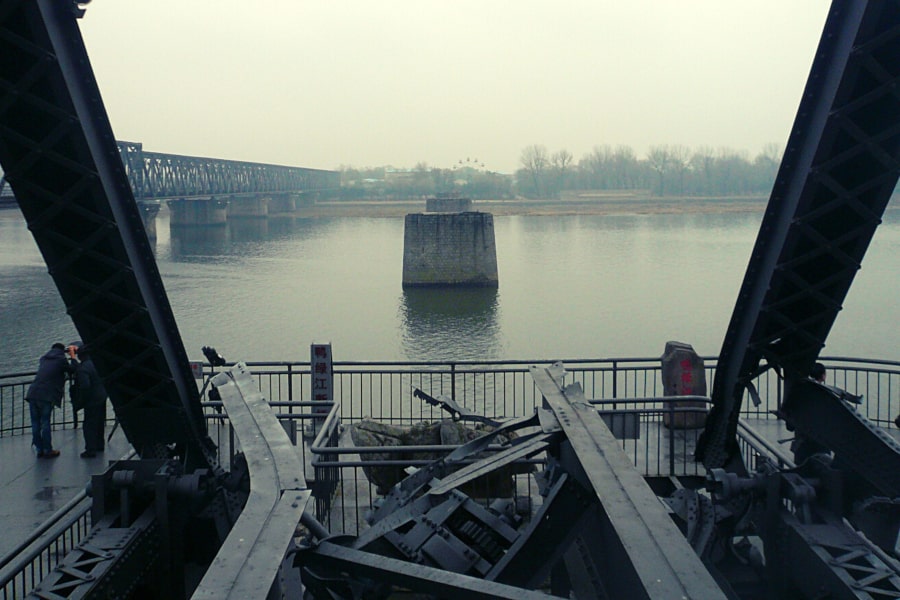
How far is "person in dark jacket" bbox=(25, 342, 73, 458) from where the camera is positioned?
1268cm

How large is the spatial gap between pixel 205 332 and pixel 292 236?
2515 inches

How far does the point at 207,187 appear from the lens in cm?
10725

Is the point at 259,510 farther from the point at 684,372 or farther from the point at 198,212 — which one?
the point at 198,212

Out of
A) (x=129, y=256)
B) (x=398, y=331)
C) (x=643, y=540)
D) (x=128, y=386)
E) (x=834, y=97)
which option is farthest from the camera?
(x=398, y=331)

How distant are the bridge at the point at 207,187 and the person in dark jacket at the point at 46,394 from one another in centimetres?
3320

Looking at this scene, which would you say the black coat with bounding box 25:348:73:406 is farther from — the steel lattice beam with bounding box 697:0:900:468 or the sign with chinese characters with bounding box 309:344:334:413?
the steel lattice beam with bounding box 697:0:900:468

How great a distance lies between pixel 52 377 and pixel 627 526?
36.7ft

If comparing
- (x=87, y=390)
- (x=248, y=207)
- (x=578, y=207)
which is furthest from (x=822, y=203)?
(x=248, y=207)

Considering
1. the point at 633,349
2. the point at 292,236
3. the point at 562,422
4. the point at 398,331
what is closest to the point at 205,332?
the point at 398,331

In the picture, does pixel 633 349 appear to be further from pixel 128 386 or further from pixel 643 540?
pixel 643 540

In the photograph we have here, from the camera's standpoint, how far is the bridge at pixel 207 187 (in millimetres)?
82438

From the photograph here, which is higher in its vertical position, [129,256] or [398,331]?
[129,256]

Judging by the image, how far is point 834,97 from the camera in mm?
5965

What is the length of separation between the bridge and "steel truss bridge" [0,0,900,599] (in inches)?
1569
